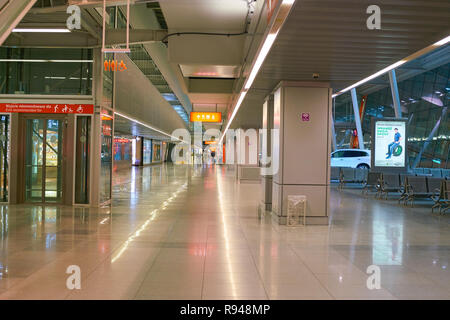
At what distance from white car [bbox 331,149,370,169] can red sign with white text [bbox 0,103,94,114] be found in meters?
20.6

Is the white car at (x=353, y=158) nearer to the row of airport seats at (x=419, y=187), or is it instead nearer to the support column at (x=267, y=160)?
the row of airport seats at (x=419, y=187)

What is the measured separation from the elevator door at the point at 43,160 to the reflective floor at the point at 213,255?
1.08m

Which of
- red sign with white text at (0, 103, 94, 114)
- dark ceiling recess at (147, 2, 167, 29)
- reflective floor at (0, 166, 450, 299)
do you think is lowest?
reflective floor at (0, 166, 450, 299)

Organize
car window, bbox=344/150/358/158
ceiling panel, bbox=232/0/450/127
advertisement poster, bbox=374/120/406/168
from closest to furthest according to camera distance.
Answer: ceiling panel, bbox=232/0/450/127 → advertisement poster, bbox=374/120/406/168 → car window, bbox=344/150/358/158

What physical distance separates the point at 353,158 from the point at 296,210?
65.8 feet

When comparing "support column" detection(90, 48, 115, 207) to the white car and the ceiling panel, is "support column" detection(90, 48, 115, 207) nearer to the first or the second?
the ceiling panel

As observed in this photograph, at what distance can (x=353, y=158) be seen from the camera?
2723 cm

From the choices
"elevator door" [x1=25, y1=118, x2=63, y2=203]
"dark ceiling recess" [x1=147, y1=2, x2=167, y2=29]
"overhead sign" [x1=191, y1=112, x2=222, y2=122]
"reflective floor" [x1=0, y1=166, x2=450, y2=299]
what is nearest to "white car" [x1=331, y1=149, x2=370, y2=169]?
"overhead sign" [x1=191, y1=112, x2=222, y2=122]

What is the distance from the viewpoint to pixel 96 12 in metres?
9.92

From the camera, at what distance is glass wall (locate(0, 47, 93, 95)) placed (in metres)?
11.1

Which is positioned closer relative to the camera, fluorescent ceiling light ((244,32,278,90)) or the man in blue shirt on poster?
fluorescent ceiling light ((244,32,278,90))

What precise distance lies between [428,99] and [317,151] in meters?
18.5

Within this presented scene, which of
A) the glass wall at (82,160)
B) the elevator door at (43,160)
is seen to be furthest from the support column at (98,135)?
the elevator door at (43,160)
